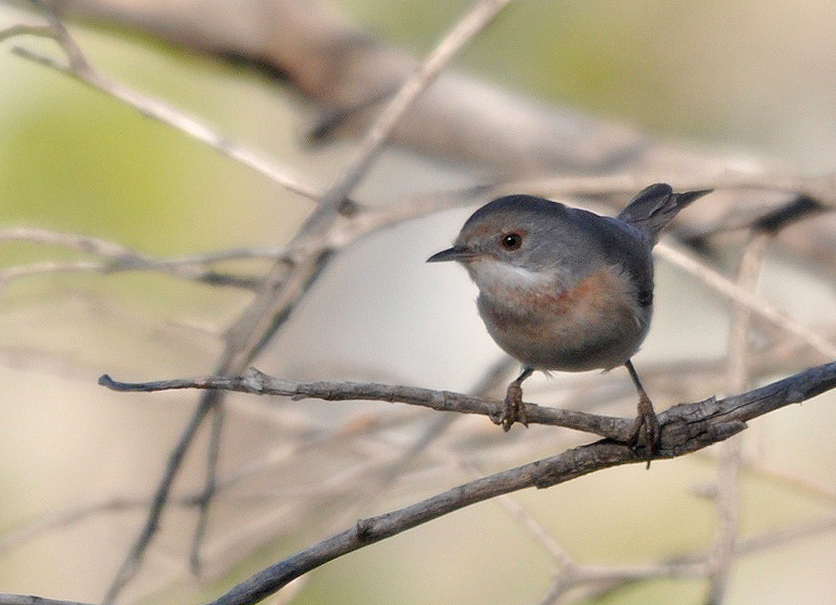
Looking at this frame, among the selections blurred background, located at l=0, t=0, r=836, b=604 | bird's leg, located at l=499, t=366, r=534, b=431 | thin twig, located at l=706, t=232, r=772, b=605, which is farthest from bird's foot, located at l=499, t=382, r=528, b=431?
blurred background, located at l=0, t=0, r=836, b=604

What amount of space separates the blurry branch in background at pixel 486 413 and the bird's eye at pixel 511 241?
1376 millimetres

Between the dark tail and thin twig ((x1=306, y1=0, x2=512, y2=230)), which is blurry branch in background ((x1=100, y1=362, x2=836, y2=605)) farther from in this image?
the dark tail

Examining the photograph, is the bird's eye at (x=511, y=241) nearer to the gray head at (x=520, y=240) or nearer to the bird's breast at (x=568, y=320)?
the gray head at (x=520, y=240)

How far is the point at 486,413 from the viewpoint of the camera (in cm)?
246

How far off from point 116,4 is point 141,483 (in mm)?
3257

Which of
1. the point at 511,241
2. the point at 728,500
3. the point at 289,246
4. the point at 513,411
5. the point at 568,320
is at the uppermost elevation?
the point at 511,241

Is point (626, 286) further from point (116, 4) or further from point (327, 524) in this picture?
point (116, 4)

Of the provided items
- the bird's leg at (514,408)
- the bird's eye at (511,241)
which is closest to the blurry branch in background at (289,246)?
the bird's eye at (511,241)

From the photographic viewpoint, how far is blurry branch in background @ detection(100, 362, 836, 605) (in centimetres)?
218

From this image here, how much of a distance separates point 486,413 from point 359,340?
5878 millimetres

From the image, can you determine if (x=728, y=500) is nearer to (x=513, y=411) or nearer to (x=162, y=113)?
(x=513, y=411)

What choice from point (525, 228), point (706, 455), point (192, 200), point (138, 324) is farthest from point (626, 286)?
point (192, 200)

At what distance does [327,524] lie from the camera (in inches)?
173

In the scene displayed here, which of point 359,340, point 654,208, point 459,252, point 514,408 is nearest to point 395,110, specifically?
point 459,252
